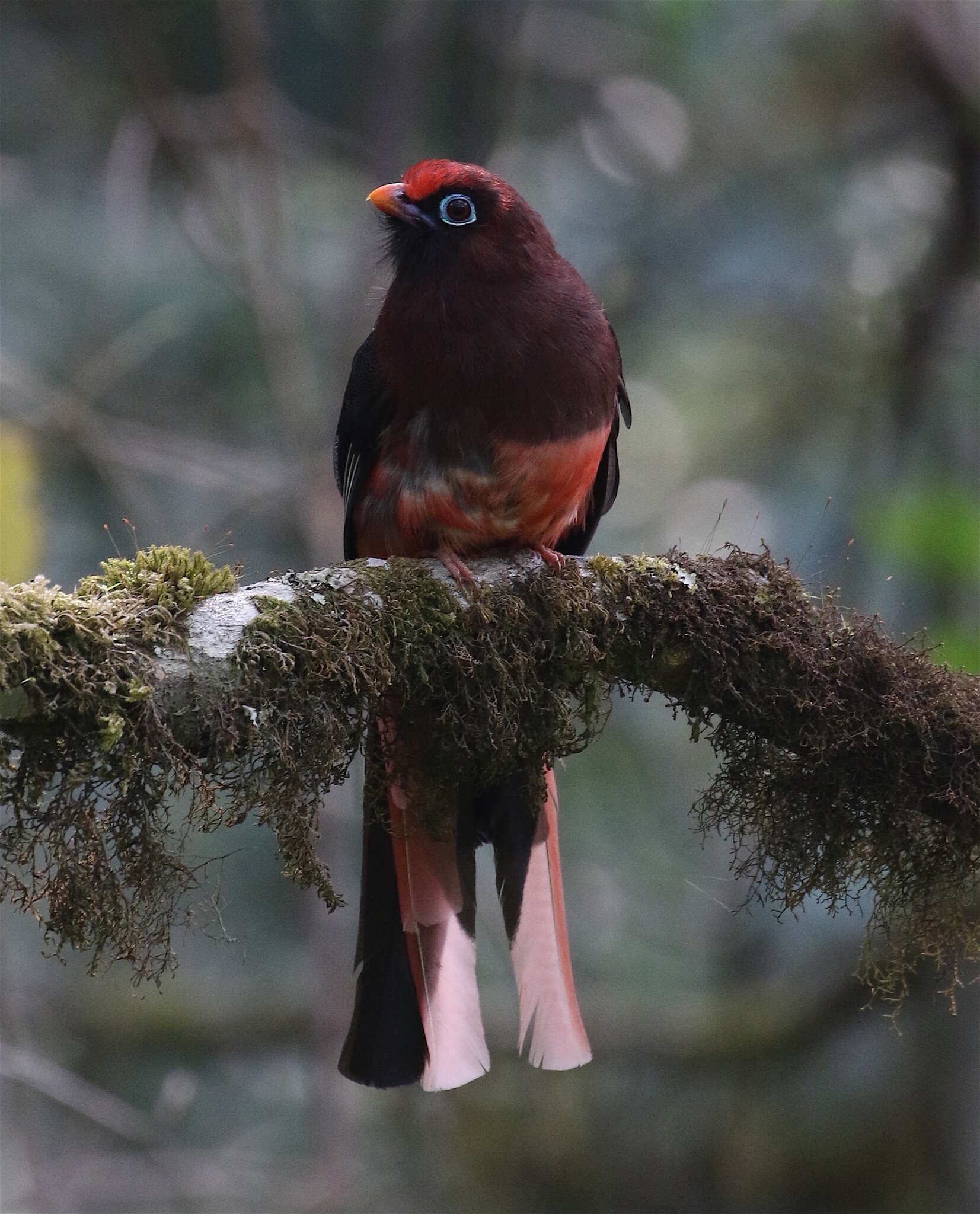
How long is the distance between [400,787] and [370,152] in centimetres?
360

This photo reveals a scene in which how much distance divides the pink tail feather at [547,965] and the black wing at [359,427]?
0.74 m

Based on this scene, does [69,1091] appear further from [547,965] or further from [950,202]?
[950,202]

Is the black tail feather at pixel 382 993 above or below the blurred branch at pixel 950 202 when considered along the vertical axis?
below

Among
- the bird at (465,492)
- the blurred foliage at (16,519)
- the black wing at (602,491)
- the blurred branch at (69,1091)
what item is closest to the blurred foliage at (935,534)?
the black wing at (602,491)

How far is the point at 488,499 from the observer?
94.2 inches

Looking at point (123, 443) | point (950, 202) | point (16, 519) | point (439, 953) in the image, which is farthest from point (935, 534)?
point (123, 443)

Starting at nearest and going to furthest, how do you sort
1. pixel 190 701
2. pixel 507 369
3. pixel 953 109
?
pixel 190 701, pixel 507 369, pixel 953 109

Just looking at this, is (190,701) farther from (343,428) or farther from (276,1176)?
(276,1176)

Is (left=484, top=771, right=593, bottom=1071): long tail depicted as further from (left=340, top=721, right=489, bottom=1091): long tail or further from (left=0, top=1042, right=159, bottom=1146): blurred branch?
(left=0, top=1042, right=159, bottom=1146): blurred branch

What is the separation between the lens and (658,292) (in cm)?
553

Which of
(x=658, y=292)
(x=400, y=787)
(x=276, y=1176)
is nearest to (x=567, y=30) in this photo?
(x=658, y=292)

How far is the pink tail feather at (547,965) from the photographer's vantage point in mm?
2342

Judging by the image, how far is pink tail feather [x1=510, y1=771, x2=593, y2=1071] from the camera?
234 cm

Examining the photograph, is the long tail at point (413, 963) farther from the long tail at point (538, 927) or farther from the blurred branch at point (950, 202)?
the blurred branch at point (950, 202)
